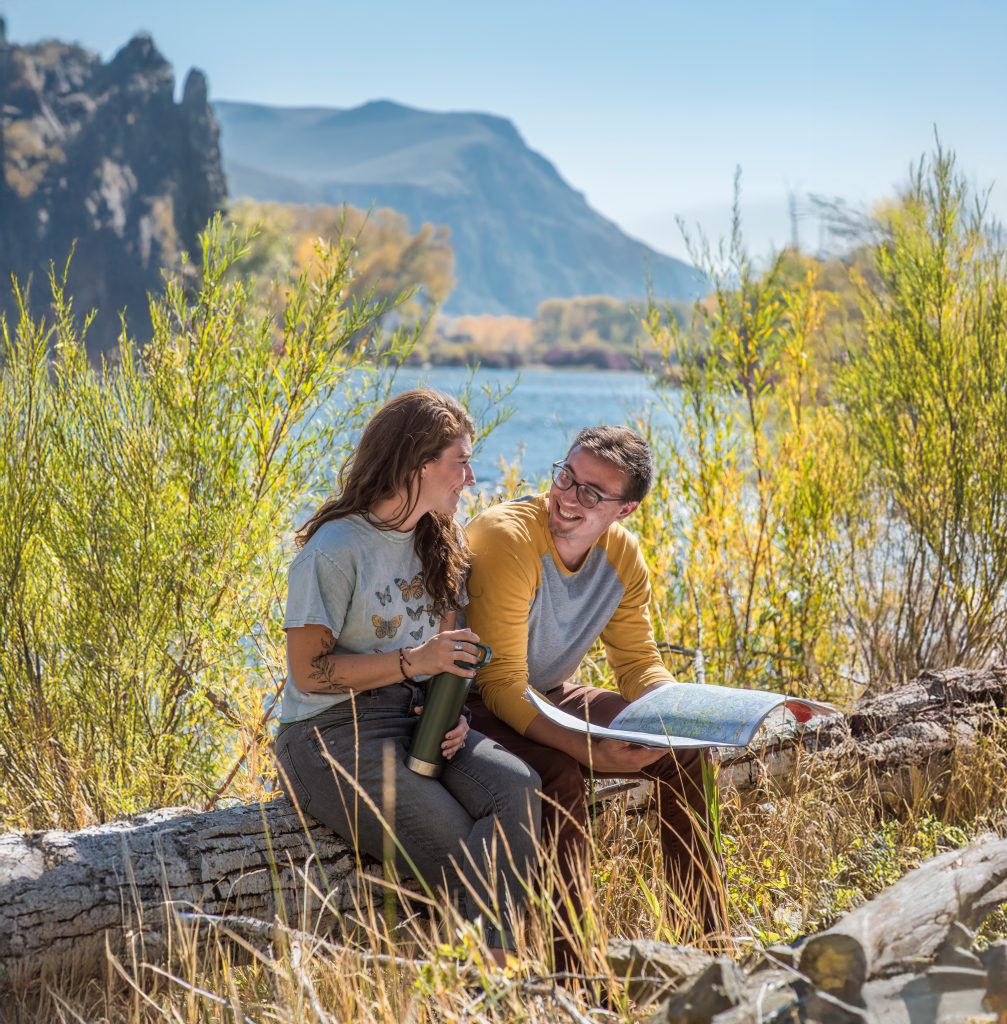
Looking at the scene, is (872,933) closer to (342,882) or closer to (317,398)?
(342,882)

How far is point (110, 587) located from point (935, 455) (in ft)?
11.8

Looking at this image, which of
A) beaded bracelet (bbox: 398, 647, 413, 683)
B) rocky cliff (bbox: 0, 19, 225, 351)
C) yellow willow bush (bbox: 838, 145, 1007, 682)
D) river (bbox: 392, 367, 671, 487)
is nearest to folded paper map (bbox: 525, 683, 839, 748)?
beaded bracelet (bbox: 398, 647, 413, 683)

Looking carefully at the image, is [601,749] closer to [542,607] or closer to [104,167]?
[542,607]

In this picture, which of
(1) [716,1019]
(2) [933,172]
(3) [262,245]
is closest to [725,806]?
(1) [716,1019]

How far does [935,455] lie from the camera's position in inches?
201

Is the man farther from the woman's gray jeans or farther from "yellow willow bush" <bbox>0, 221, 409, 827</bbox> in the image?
"yellow willow bush" <bbox>0, 221, 409, 827</bbox>

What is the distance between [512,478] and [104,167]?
44.6 m

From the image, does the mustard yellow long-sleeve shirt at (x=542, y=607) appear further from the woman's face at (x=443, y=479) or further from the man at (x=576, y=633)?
the woman's face at (x=443, y=479)

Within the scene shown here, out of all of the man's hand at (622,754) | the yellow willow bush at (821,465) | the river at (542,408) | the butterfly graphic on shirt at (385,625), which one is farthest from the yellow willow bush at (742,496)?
the butterfly graphic on shirt at (385,625)

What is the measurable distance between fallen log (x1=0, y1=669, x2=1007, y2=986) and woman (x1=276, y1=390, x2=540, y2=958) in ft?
0.34

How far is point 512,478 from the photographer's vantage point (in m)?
5.38

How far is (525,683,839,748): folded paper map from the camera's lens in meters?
2.46

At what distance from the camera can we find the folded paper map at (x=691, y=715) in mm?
2463

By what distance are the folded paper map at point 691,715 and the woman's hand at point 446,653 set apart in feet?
0.78
